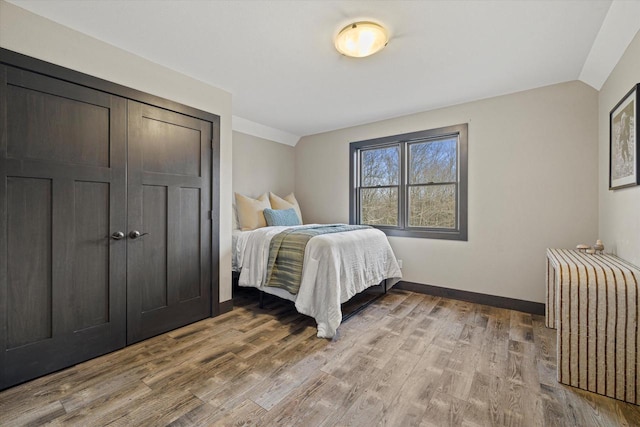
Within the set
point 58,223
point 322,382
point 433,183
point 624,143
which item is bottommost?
point 322,382

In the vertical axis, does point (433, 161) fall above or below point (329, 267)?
above

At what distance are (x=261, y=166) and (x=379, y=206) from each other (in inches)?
77.5

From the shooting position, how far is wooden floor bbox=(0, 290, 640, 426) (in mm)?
1540

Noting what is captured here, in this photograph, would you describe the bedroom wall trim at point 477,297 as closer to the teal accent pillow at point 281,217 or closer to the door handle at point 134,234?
the teal accent pillow at point 281,217

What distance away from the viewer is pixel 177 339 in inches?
96.3

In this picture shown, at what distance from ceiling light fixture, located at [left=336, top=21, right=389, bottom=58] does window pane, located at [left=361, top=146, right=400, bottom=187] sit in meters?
2.04

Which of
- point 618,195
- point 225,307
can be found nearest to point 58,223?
point 225,307

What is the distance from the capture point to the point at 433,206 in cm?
377

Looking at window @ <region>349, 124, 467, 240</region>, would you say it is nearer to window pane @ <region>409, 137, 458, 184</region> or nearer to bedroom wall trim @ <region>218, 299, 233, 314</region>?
window pane @ <region>409, 137, 458, 184</region>

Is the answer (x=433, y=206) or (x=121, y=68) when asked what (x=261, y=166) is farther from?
(x=433, y=206)

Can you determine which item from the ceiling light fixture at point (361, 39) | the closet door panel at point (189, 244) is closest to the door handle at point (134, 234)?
the closet door panel at point (189, 244)

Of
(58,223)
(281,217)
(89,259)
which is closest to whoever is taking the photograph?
(58,223)

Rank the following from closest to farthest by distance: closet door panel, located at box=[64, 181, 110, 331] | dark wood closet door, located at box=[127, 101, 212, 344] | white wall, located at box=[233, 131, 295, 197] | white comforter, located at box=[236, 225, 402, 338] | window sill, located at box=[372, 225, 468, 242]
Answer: closet door panel, located at box=[64, 181, 110, 331], dark wood closet door, located at box=[127, 101, 212, 344], white comforter, located at box=[236, 225, 402, 338], window sill, located at box=[372, 225, 468, 242], white wall, located at box=[233, 131, 295, 197]

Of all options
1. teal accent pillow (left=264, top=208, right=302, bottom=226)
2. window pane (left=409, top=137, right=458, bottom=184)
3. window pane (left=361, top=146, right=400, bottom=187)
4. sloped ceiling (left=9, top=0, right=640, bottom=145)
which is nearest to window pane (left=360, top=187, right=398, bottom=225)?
window pane (left=361, top=146, right=400, bottom=187)
